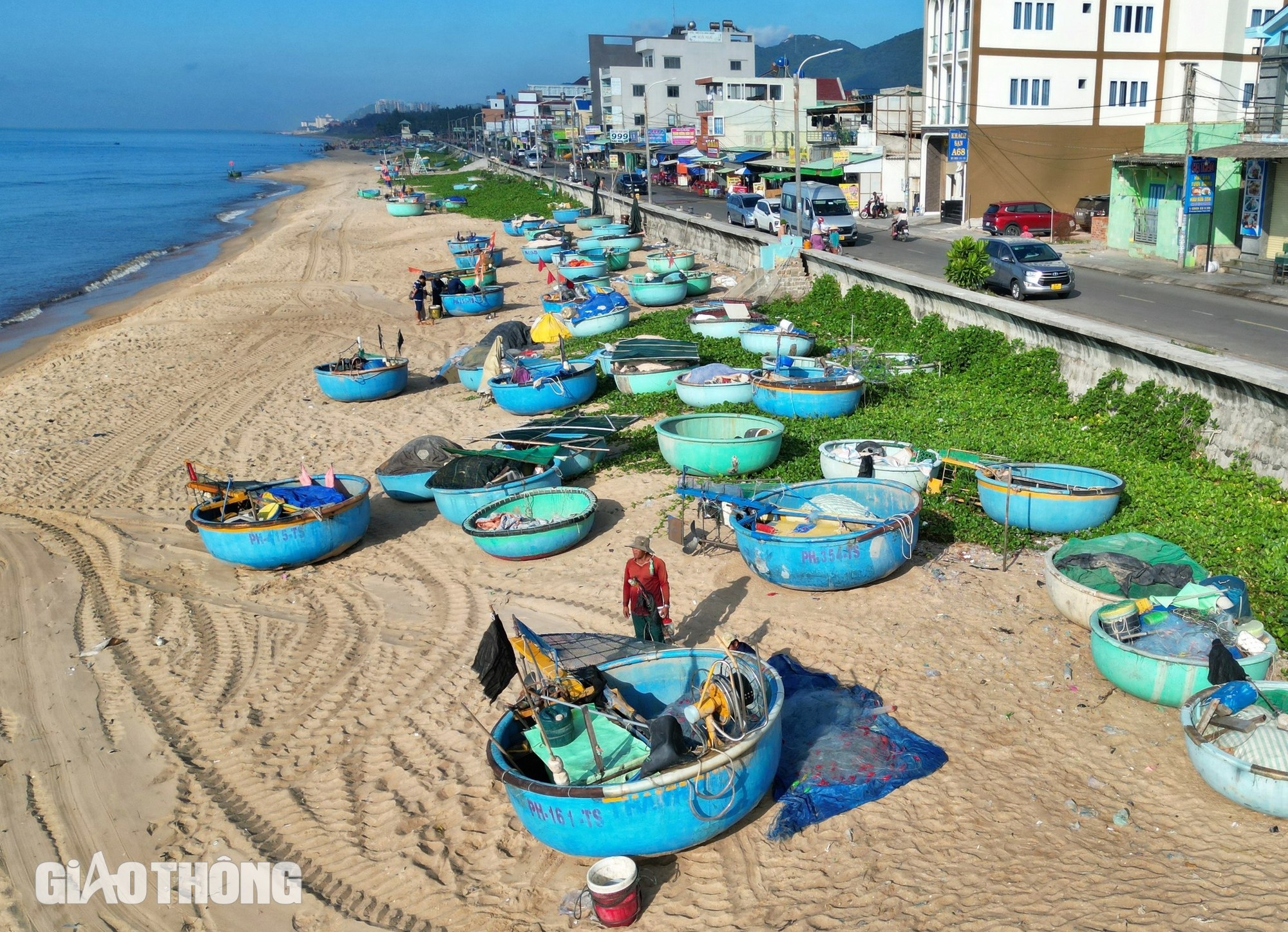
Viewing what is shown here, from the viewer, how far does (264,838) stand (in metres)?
8.05

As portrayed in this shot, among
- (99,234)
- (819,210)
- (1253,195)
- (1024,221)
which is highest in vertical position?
(1253,195)

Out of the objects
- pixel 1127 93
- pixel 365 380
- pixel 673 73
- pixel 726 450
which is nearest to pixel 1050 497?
pixel 726 450

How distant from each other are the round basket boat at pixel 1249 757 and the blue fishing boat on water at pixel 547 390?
1325 cm

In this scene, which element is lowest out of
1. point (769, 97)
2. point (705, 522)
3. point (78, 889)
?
point (78, 889)

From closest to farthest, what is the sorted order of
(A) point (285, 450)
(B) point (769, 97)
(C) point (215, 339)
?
(A) point (285, 450), (C) point (215, 339), (B) point (769, 97)

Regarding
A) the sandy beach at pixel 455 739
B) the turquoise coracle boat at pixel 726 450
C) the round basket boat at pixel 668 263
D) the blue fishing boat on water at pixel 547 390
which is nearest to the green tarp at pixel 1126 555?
the sandy beach at pixel 455 739

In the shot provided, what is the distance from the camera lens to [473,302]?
30.0 m

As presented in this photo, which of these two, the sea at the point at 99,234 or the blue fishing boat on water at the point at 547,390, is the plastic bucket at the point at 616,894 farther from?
the sea at the point at 99,234

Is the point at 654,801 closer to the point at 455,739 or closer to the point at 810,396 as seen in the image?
the point at 455,739

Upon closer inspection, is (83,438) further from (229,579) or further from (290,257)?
(290,257)

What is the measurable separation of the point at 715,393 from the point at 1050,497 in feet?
23.2

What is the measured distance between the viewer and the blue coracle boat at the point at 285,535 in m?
12.9

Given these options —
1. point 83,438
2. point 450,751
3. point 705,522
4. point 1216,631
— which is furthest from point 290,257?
point 1216,631

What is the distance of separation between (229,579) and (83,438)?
29.5ft
